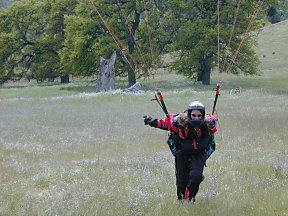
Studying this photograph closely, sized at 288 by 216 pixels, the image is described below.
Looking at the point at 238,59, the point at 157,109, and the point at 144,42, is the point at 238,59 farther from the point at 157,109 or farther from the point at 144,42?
the point at 157,109

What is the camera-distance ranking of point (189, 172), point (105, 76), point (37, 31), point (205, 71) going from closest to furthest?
point (189, 172), point (105, 76), point (205, 71), point (37, 31)

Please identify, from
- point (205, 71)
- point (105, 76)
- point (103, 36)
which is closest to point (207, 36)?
point (205, 71)

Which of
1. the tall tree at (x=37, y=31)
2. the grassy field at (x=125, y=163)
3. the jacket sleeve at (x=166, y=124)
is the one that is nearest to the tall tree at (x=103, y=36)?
the tall tree at (x=37, y=31)

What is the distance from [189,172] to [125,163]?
5267 millimetres

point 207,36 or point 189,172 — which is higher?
point 207,36

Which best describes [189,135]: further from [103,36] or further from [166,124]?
[103,36]

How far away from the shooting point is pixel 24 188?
36.4ft

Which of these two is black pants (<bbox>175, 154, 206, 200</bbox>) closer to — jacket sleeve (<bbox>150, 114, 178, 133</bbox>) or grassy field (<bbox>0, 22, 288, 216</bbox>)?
grassy field (<bbox>0, 22, 288, 216</bbox>)

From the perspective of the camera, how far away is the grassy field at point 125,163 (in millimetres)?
8828

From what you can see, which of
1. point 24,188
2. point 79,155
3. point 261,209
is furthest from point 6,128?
point 261,209

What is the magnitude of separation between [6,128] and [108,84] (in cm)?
2485

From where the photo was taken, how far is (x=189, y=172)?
29.0 feet

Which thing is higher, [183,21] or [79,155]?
[183,21]

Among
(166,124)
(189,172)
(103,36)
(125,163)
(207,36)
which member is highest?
(103,36)
